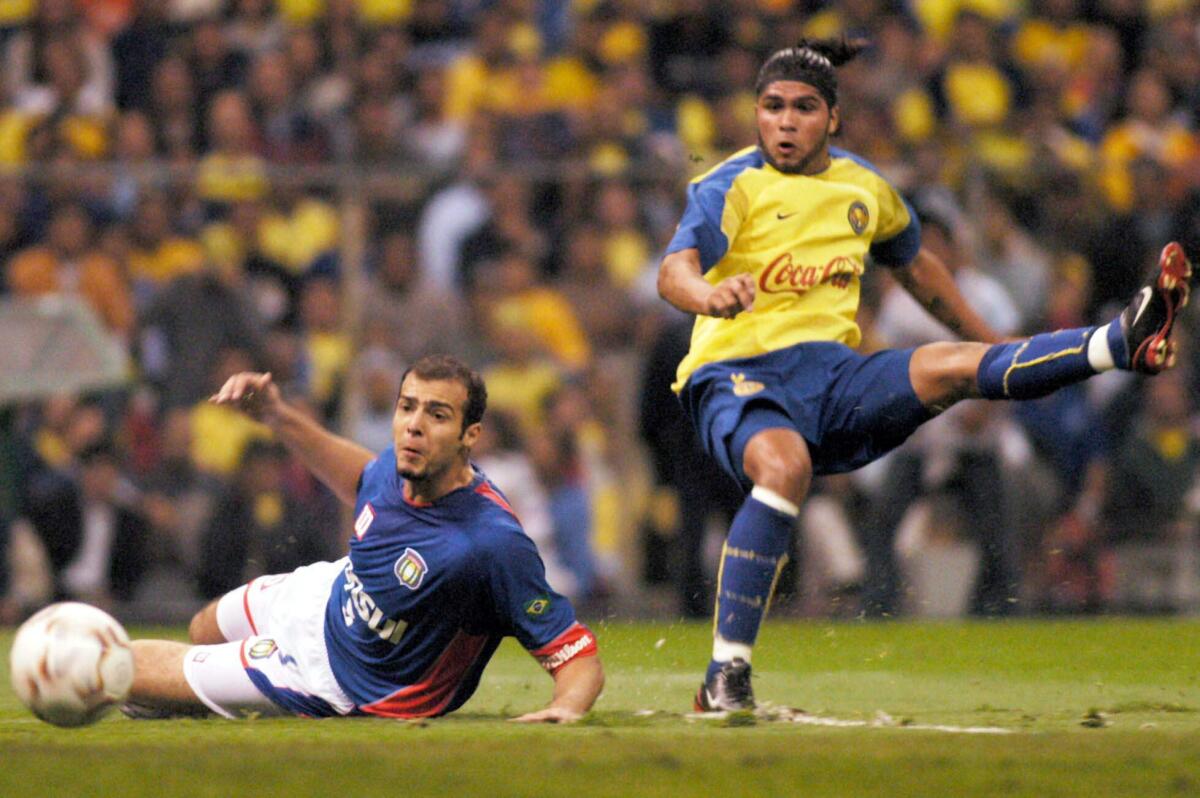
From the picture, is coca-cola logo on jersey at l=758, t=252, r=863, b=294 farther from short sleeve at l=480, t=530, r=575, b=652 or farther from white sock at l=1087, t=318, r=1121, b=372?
short sleeve at l=480, t=530, r=575, b=652

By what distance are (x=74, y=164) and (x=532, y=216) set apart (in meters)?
2.89

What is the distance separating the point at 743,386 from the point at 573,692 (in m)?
1.38

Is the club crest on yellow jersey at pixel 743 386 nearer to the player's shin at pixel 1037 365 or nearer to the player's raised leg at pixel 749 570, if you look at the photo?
the player's raised leg at pixel 749 570

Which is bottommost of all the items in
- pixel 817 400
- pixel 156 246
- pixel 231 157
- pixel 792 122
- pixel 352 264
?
pixel 817 400

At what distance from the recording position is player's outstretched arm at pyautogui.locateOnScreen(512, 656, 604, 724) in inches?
241

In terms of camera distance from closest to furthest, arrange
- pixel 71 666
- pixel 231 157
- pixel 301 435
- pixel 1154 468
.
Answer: pixel 71 666
pixel 301 435
pixel 1154 468
pixel 231 157

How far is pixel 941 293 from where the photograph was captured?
7688mm

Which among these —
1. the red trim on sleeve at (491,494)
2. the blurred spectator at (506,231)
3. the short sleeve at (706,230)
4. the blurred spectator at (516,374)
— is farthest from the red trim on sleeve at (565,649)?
the blurred spectator at (506,231)

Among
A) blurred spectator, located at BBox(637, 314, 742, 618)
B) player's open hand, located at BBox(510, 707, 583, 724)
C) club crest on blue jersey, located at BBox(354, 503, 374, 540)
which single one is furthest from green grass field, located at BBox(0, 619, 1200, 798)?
blurred spectator, located at BBox(637, 314, 742, 618)

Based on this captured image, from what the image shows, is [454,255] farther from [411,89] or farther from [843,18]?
[843,18]

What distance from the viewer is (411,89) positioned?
14.1 metres

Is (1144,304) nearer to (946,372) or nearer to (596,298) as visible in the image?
(946,372)

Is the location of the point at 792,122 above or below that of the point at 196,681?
above

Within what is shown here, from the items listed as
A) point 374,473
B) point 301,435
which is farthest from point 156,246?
point 374,473
